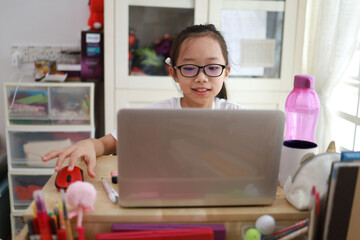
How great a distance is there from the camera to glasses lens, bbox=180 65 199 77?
115 centimetres

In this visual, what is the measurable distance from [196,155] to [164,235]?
158mm

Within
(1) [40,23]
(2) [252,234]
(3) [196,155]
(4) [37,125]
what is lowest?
(4) [37,125]

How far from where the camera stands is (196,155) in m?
0.70

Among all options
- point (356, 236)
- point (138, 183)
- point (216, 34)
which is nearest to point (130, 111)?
point (138, 183)

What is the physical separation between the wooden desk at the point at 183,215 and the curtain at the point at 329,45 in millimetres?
1219

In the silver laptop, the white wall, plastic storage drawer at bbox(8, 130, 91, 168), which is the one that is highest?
the white wall

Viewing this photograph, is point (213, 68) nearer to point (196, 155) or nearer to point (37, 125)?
point (196, 155)

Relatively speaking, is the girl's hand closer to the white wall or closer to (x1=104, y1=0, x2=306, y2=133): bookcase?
(x1=104, y1=0, x2=306, y2=133): bookcase

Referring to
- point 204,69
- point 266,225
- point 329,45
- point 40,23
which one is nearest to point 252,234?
point 266,225

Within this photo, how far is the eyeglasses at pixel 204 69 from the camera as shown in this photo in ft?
3.77

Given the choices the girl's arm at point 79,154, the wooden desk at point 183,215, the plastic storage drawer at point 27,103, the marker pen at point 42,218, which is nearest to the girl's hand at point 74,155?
the girl's arm at point 79,154

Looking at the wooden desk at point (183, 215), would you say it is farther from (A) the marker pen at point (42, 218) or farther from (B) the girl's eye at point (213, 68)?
(B) the girl's eye at point (213, 68)

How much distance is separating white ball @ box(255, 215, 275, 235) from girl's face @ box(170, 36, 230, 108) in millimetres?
562

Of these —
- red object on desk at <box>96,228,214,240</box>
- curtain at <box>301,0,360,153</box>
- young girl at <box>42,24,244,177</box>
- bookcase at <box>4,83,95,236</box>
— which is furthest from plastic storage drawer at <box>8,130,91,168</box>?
red object on desk at <box>96,228,214,240</box>
